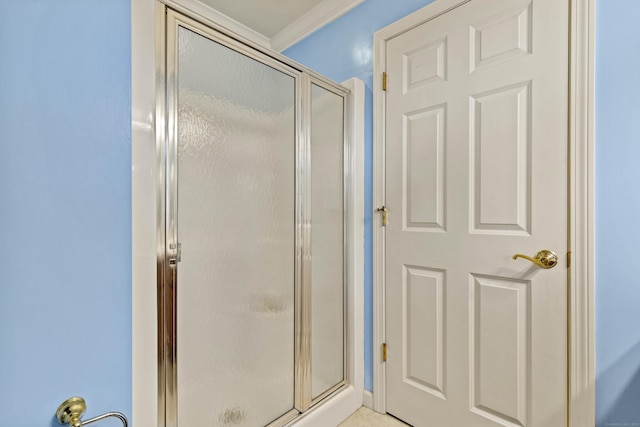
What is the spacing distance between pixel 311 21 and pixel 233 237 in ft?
5.69

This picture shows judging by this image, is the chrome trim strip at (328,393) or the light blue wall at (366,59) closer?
the chrome trim strip at (328,393)

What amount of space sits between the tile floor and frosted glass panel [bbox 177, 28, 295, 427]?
0.44 m

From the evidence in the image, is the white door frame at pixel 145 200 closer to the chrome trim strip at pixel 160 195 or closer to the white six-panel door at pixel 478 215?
the chrome trim strip at pixel 160 195

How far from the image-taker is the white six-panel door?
3.86ft

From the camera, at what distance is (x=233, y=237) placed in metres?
1.19

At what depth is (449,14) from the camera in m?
1.44

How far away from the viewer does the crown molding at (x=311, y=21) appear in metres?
1.92

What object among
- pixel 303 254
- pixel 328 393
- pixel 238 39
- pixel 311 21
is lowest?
pixel 328 393

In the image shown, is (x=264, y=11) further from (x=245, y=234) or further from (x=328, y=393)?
(x=328, y=393)

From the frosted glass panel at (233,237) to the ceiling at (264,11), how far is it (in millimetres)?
1020

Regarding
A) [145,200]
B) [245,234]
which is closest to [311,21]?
[245,234]
